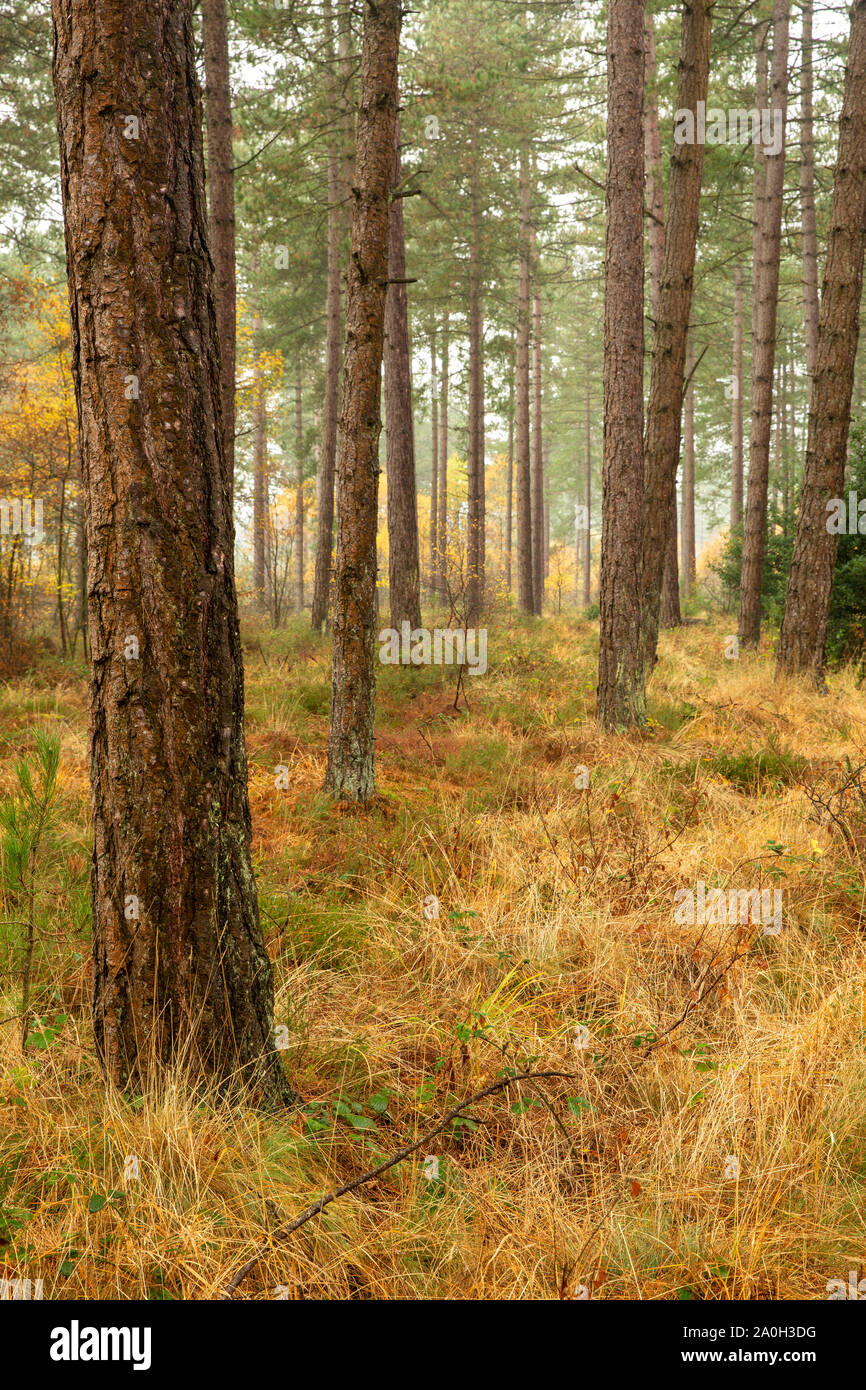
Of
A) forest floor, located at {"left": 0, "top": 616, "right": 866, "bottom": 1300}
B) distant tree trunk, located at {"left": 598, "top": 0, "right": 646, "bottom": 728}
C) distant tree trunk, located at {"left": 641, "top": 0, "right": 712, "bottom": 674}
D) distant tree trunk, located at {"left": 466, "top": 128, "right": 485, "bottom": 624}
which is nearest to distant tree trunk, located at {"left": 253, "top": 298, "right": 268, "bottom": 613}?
distant tree trunk, located at {"left": 466, "top": 128, "right": 485, "bottom": 624}

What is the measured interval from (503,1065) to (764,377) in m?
11.7

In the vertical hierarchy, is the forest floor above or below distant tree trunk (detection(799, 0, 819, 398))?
below

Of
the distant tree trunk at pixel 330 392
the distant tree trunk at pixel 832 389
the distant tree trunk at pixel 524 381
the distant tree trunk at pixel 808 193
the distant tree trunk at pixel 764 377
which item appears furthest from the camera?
the distant tree trunk at pixel 524 381

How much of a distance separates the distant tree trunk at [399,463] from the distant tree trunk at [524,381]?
6151mm

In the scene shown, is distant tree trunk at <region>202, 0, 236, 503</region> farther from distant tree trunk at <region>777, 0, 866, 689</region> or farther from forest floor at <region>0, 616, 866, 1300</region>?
distant tree trunk at <region>777, 0, 866, 689</region>

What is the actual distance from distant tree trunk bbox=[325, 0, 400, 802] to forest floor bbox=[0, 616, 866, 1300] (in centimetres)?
55

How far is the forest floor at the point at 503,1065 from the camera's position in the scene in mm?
1823

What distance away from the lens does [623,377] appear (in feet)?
20.6

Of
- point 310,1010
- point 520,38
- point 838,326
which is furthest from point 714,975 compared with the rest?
point 520,38

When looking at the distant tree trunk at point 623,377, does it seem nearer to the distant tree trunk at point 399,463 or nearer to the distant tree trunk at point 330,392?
the distant tree trunk at point 399,463

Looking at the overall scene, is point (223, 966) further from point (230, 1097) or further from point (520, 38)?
point (520, 38)

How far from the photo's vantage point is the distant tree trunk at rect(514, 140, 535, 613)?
631 inches

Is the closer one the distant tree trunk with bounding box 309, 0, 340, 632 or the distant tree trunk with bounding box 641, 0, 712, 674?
the distant tree trunk with bounding box 641, 0, 712, 674

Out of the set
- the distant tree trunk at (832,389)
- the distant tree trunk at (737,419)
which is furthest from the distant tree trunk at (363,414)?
the distant tree trunk at (737,419)
